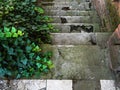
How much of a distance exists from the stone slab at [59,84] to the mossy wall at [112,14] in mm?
1206

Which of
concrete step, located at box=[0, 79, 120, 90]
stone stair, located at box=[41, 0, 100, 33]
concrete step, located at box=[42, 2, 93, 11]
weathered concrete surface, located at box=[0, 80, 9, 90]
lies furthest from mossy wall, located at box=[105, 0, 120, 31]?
weathered concrete surface, located at box=[0, 80, 9, 90]

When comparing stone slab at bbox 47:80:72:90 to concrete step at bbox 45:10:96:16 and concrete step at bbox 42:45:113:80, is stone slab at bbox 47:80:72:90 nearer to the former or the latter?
concrete step at bbox 42:45:113:80

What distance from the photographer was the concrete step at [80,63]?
2.16 m

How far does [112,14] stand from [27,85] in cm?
179

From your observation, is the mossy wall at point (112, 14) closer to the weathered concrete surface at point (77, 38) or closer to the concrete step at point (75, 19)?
the weathered concrete surface at point (77, 38)

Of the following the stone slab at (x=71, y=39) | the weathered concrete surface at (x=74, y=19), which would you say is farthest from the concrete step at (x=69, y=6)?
the stone slab at (x=71, y=39)

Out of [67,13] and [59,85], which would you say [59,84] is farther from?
[67,13]

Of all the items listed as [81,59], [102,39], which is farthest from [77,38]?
[81,59]

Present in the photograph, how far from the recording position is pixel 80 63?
2.27 m

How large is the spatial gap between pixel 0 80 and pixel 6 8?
129cm

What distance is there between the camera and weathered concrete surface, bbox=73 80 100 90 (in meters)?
2.05

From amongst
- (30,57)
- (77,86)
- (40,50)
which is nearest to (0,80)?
(30,57)

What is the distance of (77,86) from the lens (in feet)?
6.77

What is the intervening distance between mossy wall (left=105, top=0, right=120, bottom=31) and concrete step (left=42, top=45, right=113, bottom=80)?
0.68 m
